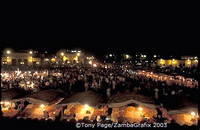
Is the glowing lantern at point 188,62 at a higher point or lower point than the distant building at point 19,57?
lower

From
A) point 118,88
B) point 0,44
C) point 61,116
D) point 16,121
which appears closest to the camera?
point 16,121

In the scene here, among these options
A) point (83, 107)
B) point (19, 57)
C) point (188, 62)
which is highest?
point (19, 57)

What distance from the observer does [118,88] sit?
64.2 feet

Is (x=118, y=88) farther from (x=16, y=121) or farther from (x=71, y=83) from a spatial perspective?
(x=16, y=121)

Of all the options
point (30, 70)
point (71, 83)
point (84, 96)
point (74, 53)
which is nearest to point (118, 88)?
point (71, 83)

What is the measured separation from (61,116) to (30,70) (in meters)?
21.8

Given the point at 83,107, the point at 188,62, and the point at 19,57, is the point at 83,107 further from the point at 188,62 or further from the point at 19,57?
the point at 188,62

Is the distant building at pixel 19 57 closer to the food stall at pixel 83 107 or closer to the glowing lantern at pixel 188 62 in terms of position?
the glowing lantern at pixel 188 62

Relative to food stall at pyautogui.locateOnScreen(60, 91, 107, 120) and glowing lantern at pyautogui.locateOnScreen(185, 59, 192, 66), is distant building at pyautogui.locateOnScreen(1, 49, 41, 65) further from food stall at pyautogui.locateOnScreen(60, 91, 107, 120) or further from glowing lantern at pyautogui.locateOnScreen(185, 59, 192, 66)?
food stall at pyautogui.locateOnScreen(60, 91, 107, 120)

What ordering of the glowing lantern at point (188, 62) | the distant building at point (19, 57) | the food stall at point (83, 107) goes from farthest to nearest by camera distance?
the glowing lantern at point (188, 62), the distant building at point (19, 57), the food stall at point (83, 107)

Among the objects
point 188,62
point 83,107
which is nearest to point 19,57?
point 188,62

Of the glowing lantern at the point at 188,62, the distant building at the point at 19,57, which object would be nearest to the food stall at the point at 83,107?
the distant building at the point at 19,57

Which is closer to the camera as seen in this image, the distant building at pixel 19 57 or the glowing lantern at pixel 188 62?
the distant building at pixel 19 57

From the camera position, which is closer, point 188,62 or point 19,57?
point 19,57
